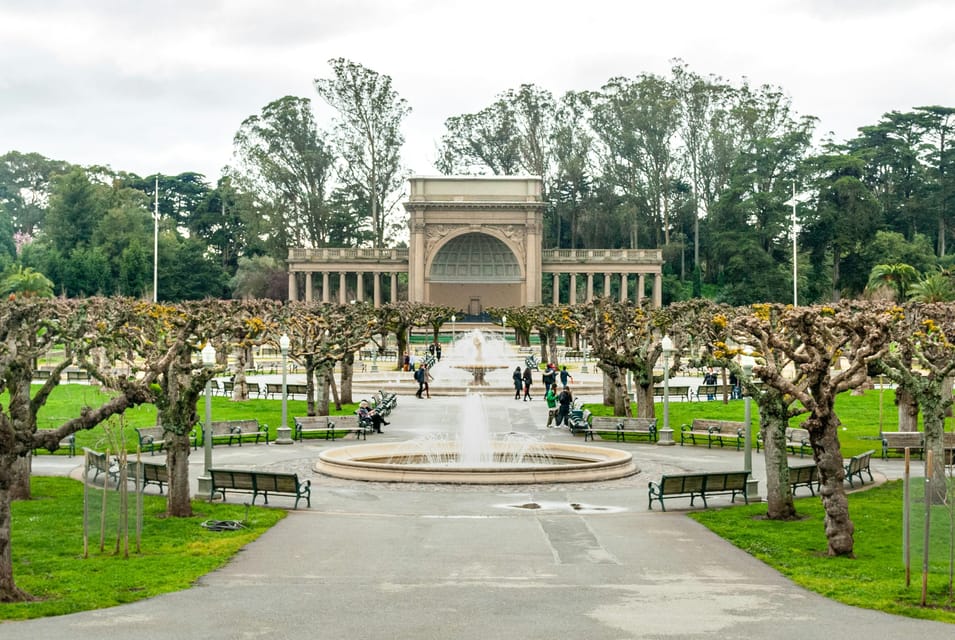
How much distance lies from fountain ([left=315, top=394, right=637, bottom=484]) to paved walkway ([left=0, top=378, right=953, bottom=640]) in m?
1.39

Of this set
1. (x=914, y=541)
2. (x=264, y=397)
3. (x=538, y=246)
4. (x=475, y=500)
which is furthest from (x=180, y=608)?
(x=538, y=246)

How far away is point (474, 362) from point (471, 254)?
168ft

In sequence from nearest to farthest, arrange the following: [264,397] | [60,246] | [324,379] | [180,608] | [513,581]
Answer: [180,608] → [513,581] → [324,379] → [264,397] → [60,246]

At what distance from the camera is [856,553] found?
15.4 m

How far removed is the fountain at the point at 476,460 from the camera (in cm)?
2250

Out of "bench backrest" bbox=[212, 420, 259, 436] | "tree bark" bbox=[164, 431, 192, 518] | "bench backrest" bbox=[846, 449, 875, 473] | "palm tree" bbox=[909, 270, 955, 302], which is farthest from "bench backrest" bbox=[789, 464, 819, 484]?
"palm tree" bbox=[909, 270, 955, 302]

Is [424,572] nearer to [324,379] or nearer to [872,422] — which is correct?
[324,379]

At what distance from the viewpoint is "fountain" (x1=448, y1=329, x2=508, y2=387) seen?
48.4 m

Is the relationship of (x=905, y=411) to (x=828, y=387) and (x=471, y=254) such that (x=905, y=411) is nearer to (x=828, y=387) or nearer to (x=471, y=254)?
(x=828, y=387)

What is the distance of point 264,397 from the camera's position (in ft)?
144

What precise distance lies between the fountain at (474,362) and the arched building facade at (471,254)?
19.3 meters

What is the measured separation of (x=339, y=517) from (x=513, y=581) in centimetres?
584

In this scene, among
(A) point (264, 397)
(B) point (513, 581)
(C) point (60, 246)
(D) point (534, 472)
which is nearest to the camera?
(B) point (513, 581)

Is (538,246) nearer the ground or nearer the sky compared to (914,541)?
nearer the sky
